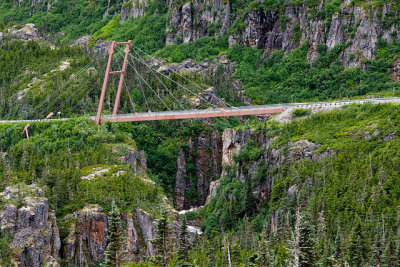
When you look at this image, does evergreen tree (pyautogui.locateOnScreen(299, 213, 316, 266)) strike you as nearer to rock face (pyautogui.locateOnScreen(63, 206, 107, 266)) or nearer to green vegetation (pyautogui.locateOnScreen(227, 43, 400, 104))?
rock face (pyautogui.locateOnScreen(63, 206, 107, 266))

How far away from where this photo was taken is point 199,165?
142 m

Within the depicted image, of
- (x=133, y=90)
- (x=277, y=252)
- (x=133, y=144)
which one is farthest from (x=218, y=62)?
(x=277, y=252)

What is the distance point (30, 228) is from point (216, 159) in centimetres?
5849

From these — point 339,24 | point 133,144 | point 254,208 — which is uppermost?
point 339,24

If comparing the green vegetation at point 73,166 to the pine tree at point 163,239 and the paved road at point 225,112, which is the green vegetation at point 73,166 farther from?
the pine tree at point 163,239

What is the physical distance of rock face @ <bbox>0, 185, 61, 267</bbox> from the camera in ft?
284

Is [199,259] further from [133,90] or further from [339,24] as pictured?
[339,24]

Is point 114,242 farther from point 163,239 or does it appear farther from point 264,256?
point 264,256

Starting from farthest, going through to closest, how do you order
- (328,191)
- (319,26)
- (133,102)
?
(319,26) → (133,102) → (328,191)

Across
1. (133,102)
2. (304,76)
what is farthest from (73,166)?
(304,76)

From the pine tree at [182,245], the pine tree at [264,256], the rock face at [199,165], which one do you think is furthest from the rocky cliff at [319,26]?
the pine tree at [182,245]

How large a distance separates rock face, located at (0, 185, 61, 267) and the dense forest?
0.53 feet

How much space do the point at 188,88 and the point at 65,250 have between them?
205 feet

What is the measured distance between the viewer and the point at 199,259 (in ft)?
260
